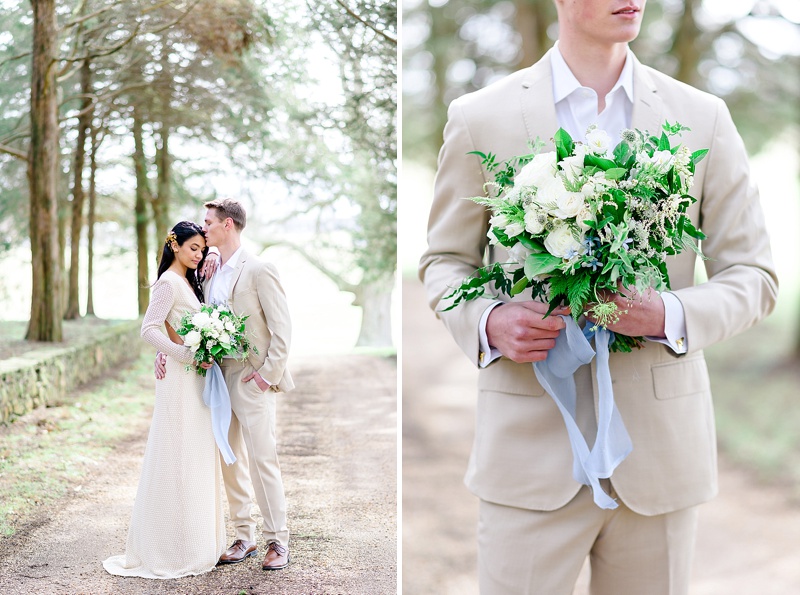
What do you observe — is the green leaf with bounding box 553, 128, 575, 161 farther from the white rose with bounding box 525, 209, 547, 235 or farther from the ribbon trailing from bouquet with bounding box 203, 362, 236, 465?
the ribbon trailing from bouquet with bounding box 203, 362, 236, 465

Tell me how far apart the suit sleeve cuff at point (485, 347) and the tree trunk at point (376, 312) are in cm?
120

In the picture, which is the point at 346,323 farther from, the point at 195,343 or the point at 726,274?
the point at 726,274

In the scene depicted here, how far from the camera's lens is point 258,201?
296 cm

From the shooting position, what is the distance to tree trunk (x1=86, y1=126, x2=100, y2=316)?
2.93m

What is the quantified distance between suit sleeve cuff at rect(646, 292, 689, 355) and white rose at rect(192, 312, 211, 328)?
1.47 m

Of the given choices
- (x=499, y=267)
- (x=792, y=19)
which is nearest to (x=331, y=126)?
(x=499, y=267)

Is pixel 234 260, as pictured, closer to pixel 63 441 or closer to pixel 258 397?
pixel 258 397

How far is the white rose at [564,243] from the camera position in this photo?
5.39 ft

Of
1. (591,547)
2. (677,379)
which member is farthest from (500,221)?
(591,547)

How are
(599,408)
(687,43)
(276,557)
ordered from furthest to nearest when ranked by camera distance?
(687,43) → (276,557) → (599,408)

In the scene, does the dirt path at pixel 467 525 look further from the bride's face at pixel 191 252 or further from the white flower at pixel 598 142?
the white flower at pixel 598 142

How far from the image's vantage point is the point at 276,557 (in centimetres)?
286

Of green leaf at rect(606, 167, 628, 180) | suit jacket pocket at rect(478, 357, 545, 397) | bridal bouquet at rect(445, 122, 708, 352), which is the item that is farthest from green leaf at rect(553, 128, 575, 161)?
suit jacket pocket at rect(478, 357, 545, 397)

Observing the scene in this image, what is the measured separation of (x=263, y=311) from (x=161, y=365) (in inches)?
15.5
